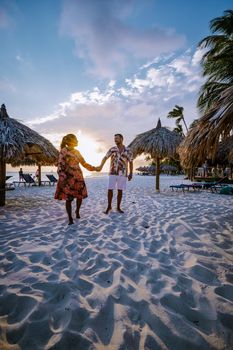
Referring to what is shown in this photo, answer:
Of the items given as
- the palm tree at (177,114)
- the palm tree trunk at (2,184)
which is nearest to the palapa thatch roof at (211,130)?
the palm tree trunk at (2,184)

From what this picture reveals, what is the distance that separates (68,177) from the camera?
12.6 feet

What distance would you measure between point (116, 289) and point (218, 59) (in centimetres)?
1148

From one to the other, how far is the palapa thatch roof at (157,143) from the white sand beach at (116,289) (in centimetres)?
733

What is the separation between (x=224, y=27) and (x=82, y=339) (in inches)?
515

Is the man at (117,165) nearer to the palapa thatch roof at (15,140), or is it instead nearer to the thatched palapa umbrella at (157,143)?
the palapa thatch roof at (15,140)

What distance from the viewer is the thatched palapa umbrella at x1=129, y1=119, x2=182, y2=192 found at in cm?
1030


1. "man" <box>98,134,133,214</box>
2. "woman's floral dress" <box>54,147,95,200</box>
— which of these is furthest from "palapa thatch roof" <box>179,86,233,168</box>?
"woman's floral dress" <box>54,147,95,200</box>

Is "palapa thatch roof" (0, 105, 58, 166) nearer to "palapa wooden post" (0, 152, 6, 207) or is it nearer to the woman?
"palapa wooden post" (0, 152, 6, 207)

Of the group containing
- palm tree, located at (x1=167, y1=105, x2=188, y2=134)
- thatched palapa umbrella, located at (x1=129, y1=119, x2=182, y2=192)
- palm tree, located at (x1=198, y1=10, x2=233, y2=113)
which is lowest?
thatched palapa umbrella, located at (x1=129, y1=119, x2=182, y2=192)

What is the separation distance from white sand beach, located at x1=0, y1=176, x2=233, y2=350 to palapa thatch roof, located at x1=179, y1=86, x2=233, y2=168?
138cm

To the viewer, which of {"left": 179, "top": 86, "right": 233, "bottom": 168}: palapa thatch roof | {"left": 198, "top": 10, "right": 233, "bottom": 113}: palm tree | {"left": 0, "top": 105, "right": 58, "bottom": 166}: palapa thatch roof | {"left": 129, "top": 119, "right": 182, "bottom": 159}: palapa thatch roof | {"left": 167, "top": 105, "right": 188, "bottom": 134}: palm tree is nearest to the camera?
{"left": 179, "top": 86, "right": 233, "bottom": 168}: palapa thatch roof

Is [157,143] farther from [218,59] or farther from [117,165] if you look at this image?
[117,165]

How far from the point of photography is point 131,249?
102 inches

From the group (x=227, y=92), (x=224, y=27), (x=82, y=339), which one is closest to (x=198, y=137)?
(x=227, y=92)
